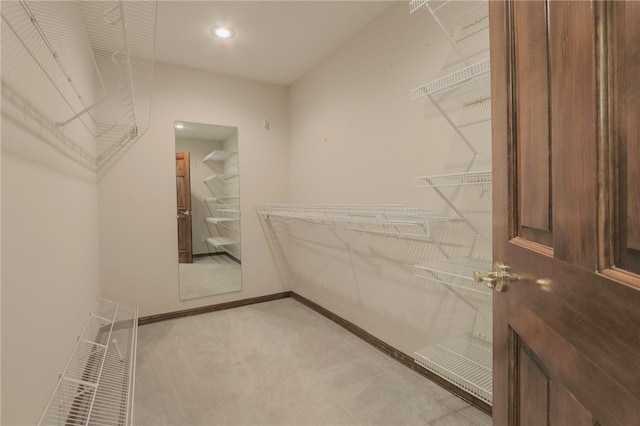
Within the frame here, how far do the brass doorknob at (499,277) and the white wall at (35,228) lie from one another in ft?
4.39

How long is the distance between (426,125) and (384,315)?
1.37 meters

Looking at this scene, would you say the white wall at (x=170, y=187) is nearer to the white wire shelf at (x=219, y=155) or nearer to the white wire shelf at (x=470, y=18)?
the white wire shelf at (x=219, y=155)

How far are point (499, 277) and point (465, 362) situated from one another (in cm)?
101

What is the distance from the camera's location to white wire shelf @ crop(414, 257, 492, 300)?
1478mm

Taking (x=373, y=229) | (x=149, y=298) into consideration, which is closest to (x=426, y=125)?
(x=373, y=229)

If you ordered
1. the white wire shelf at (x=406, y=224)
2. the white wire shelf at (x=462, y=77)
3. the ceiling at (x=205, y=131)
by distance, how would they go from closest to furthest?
the white wire shelf at (x=462, y=77) < the white wire shelf at (x=406, y=224) < the ceiling at (x=205, y=131)

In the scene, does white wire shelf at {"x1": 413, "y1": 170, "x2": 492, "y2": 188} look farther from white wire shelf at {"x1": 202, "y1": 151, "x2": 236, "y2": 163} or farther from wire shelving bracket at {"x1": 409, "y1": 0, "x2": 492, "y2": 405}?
white wire shelf at {"x1": 202, "y1": 151, "x2": 236, "y2": 163}

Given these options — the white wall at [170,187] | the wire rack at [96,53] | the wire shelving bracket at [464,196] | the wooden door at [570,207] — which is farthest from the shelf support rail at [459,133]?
the white wall at [170,187]

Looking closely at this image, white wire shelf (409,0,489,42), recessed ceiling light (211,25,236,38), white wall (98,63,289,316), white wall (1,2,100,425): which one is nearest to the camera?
white wall (1,2,100,425)

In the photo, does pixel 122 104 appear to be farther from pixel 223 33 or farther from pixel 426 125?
pixel 426 125

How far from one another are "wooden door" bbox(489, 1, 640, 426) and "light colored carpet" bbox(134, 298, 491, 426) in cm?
108

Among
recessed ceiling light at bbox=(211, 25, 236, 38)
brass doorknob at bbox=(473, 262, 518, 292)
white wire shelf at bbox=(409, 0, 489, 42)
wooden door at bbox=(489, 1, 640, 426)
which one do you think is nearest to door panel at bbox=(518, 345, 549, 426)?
wooden door at bbox=(489, 1, 640, 426)

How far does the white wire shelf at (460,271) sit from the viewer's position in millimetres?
1478

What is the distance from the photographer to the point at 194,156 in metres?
3.20
